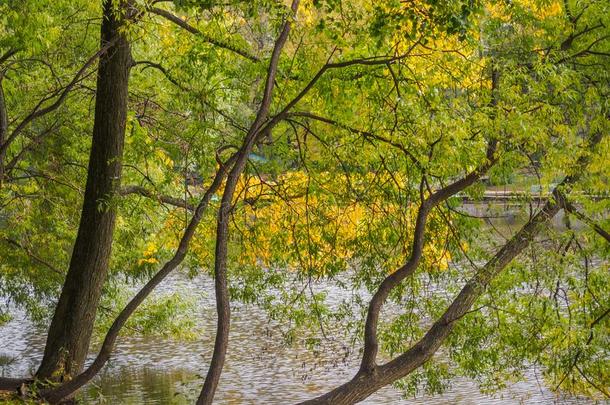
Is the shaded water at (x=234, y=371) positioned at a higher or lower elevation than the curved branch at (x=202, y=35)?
lower

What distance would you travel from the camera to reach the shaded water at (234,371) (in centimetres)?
1727

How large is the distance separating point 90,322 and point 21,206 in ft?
14.9

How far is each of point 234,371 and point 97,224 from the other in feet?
30.9

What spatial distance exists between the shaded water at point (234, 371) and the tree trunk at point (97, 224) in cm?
479

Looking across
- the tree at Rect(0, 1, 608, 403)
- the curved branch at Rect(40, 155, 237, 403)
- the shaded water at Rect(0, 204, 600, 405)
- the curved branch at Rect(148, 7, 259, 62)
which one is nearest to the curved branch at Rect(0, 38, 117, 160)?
the tree at Rect(0, 1, 608, 403)

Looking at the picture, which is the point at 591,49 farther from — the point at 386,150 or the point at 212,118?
the point at 212,118

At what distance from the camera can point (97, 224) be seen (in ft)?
34.9

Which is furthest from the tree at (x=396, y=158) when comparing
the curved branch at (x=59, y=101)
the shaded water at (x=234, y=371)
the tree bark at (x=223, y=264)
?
the shaded water at (x=234, y=371)

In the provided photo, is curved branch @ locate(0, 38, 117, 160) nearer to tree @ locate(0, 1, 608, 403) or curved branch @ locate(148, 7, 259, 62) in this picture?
tree @ locate(0, 1, 608, 403)

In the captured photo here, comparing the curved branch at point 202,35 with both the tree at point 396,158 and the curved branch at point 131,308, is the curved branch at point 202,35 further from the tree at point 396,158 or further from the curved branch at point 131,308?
the curved branch at point 131,308

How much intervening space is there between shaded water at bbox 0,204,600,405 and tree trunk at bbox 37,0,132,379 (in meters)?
4.79

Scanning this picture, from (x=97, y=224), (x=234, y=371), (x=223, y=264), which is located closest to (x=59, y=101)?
(x=97, y=224)

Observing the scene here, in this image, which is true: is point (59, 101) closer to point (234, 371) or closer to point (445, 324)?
point (445, 324)

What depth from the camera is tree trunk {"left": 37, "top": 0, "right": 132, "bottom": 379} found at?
10648 millimetres
